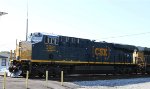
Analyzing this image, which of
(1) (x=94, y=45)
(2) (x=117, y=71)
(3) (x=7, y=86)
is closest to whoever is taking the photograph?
(3) (x=7, y=86)

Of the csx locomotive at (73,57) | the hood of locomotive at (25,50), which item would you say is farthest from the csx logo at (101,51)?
the hood of locomotive at (25,50)

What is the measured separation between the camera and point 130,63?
32781 mm

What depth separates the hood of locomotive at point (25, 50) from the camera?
23.1 meters

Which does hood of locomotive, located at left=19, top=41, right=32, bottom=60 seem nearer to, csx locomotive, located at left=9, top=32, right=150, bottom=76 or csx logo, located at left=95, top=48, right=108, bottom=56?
csx locomotive, located at left=9, top=32, right=150, bottom=76

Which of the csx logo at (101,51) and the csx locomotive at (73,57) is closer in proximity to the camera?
the csx locomotive at (73,57)

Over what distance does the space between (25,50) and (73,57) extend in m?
4.70

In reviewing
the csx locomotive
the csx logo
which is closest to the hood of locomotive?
the csx locomotive

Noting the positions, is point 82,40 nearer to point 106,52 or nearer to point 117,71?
point 106,52

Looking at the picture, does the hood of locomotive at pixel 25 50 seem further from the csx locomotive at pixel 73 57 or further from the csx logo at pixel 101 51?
the csx logo at pixel 101 51

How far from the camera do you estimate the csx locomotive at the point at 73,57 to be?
2316 cm

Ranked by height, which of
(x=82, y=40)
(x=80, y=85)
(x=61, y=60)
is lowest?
(x=80, y=85)

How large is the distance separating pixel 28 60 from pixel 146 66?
54.1ft

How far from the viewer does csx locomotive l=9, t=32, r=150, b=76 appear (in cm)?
2316

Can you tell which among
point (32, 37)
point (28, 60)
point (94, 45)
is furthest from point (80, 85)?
point (94, 45)
